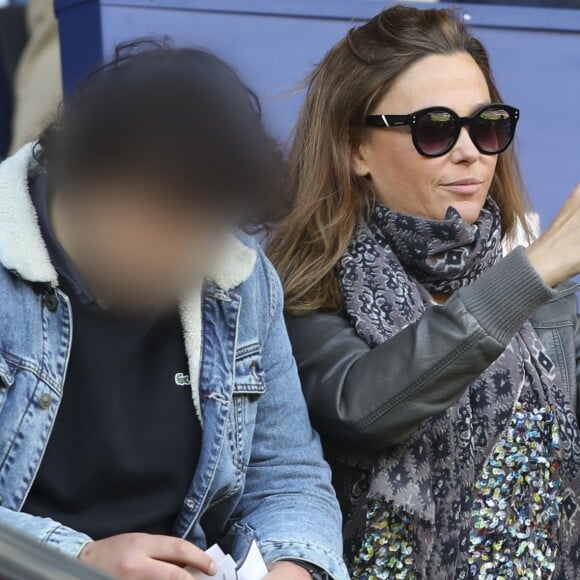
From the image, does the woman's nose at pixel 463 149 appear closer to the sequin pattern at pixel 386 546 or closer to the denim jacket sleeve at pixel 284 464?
the denim jacket sleeve at pixel 284 464

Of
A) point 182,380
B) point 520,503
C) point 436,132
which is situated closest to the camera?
point 182,380

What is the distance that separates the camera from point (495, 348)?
2467 mm

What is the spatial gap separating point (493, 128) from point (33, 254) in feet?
3.95

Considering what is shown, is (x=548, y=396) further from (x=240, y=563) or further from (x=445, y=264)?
(x=240, y=563)

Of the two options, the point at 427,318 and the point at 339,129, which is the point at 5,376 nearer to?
the point at 427,318

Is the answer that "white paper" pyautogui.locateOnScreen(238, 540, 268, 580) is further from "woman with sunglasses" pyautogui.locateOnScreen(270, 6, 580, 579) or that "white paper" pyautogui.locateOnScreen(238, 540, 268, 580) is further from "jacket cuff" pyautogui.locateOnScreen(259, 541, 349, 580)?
"woman with sunglasses" pyautogui.locateOnScreen(270, 6, 580, 579)

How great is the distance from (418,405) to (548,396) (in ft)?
1.39

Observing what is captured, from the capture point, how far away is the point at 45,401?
2139 mm

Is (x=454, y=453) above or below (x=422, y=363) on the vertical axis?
below

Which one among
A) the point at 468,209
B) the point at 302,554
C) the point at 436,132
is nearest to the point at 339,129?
the point at 436,132

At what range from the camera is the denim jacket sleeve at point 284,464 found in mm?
2391

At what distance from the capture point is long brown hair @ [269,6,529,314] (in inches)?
112

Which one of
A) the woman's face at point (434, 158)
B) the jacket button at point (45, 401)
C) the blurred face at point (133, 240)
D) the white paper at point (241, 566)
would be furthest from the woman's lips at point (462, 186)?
the jacket button at point (45, 401)

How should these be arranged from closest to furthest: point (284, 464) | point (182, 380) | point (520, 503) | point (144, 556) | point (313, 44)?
point (144, 556) → point (182, 380) → point (284, 464) → point (520, 503) → point (313, 44)
